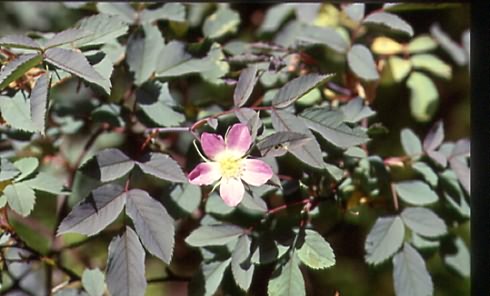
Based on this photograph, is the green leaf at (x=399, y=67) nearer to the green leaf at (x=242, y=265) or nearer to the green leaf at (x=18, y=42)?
the green leaf at (x=242, y=265)

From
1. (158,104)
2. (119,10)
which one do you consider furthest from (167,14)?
(158,104)

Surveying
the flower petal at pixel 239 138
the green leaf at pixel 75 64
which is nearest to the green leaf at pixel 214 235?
the flower petal at pixel 239 138

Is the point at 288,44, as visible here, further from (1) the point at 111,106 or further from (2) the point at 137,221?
(2) the point at 137,221

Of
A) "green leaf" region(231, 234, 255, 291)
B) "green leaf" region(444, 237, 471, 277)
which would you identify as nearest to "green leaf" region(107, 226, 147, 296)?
"green leaf" region(231, 234, 255, 291)

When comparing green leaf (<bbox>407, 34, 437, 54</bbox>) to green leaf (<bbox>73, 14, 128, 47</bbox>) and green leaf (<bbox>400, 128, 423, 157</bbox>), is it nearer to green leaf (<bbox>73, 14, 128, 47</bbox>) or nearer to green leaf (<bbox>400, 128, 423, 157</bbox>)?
green leaf (<bbox>400, 128, 423, 157</bbox>)

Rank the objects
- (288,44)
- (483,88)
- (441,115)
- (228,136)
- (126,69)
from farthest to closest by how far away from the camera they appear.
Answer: (441,115)
(288,44)
(126,69)
(483,88)
(228,136)

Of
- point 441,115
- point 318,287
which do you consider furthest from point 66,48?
point 441,115
